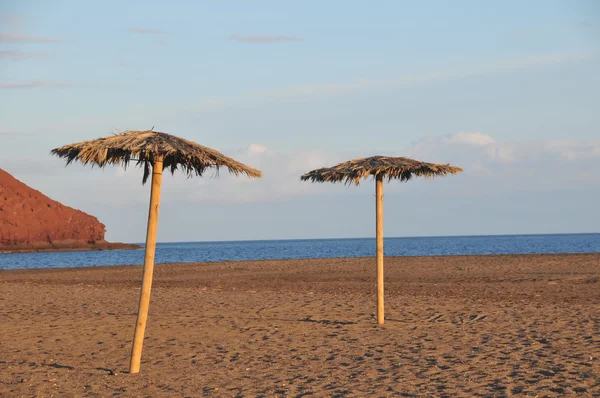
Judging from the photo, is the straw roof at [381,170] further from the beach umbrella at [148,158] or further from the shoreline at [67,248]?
the shoreline at [67,248]

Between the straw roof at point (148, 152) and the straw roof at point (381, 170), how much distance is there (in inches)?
128

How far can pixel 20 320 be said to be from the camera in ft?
51.6

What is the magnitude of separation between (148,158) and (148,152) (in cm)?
39

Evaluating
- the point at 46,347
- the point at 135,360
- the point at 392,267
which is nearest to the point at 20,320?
the point at 46,347

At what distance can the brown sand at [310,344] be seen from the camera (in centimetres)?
884

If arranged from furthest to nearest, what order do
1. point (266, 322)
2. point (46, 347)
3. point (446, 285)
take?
point (446, 285), point (266, 322), point (46, 347)

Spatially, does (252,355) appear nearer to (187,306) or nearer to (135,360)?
(135,360)

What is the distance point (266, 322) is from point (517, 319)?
509 cm

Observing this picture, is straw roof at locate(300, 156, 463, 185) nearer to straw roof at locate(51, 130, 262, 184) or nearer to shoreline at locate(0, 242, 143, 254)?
straw roof at locate(51, 130, 262, 184)

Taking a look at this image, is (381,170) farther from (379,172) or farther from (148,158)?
(148,158)

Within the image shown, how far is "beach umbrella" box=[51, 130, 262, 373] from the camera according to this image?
8.96 metres

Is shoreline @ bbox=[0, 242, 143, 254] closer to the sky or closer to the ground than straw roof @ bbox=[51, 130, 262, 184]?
closer to the ground

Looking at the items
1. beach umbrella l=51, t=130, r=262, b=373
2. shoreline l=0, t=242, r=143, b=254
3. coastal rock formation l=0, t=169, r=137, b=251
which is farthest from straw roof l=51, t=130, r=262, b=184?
coastal rock formation l=0, t=169, r=137, b=251

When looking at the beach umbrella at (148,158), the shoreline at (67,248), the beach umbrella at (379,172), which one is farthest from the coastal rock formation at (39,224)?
the beach umbrella at (148,158)
